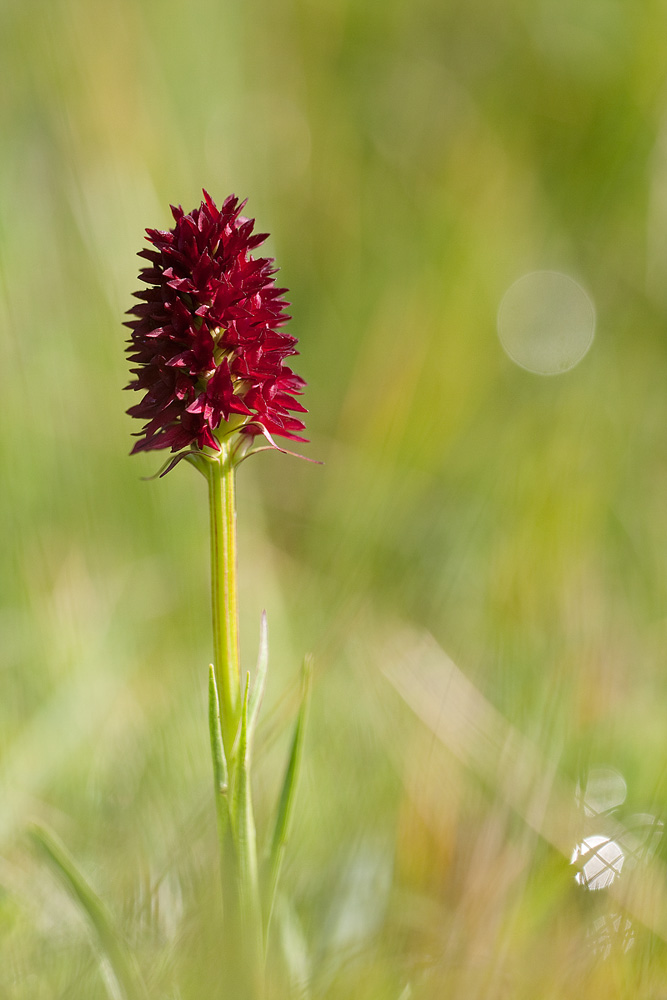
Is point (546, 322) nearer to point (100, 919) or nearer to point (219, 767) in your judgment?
point (219, 767)

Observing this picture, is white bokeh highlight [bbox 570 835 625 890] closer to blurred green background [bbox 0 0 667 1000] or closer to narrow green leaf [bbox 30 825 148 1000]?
blurred green background [bbox 0 0 667 1000]

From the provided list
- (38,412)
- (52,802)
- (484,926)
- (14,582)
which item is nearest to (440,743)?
(484,926)

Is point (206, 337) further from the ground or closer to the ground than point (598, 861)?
→ further from the ground

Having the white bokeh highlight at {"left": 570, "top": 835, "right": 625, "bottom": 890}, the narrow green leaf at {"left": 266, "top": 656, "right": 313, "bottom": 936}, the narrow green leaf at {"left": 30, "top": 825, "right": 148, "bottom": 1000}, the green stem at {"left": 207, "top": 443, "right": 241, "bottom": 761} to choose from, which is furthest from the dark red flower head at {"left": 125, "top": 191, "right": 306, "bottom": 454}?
the white bokeh highlight at {"left": 570, "top": 835, "right": 625, "bottom": 890}

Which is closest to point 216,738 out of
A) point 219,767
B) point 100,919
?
point 219,767

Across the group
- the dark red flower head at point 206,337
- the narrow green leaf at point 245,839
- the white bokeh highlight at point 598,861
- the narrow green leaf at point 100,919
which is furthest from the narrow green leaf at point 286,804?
the white bokeh highlight at point 598,861

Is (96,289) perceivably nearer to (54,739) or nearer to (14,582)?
(14,582)
